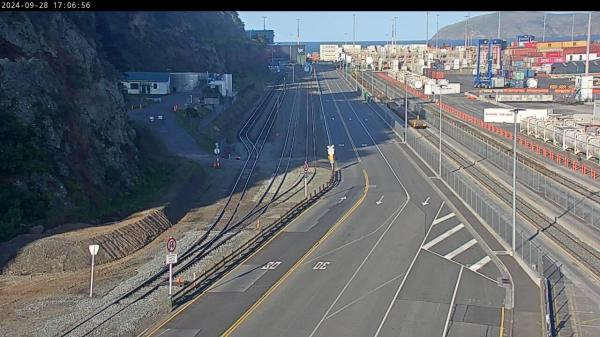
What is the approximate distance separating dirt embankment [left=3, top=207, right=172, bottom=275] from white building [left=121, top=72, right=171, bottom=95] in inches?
1962

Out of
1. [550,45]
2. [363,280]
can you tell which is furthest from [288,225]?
[550,45]

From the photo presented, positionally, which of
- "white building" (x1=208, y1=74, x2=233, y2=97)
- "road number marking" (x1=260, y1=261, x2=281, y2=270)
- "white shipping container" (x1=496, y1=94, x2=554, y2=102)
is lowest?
"road number marking" (x1=260, y1=261, x2=281, y2=270)

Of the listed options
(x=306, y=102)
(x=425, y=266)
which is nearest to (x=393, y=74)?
(x=306, y=102)

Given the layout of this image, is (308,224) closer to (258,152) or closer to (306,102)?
(258,152)

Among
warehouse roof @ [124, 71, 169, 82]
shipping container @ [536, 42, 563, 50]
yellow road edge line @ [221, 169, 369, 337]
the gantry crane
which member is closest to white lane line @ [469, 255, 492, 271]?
yellow road edge line @ [221, 169, 369, 337]

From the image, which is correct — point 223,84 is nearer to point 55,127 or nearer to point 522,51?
point 55,127

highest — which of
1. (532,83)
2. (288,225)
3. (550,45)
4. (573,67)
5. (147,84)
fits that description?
(550,45)

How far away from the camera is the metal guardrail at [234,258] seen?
74.2 feet

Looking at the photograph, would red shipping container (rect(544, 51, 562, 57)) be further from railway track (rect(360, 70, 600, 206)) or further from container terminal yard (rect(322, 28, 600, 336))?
railway track (rect(360, 70, 600, 206))

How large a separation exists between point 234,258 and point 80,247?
549cm

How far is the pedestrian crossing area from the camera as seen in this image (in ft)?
84.7

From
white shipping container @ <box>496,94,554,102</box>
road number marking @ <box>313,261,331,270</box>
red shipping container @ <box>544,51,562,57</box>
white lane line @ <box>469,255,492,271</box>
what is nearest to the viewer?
white lane line @ <box>469,255,492,271</box>

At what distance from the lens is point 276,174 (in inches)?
1938

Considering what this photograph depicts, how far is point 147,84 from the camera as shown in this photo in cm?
8150
